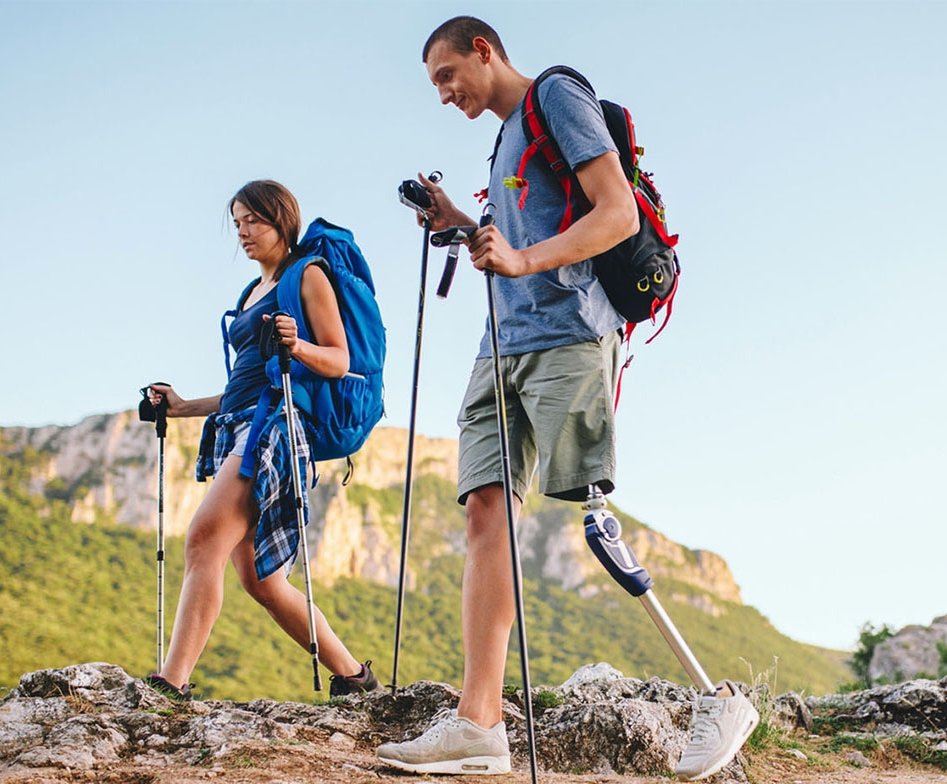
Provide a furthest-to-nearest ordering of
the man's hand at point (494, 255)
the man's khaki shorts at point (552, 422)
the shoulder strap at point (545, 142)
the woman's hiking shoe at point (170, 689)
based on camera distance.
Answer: the woman's hiking shoe at point (170, 689)
the shoulder strap at point (545, 142)
the man's khaki shorts at point (552, 422)
the man's hand at point (494, 255)

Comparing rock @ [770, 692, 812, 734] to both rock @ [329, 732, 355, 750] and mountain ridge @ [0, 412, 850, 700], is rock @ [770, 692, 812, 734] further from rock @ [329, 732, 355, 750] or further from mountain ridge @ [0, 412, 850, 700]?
mountain ridge @ [0, 412, 850, 700]

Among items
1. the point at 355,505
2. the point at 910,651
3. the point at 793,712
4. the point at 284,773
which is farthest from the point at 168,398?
the point at 355,505

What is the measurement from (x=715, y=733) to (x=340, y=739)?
1836mm

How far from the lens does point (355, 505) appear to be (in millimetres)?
102625

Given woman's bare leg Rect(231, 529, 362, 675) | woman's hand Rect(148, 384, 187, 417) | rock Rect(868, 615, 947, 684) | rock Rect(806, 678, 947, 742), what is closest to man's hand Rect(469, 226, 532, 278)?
woman's bare leg Rect(231, 529, 362, 675)

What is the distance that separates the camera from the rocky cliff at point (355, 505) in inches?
3354

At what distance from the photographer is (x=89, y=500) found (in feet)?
274

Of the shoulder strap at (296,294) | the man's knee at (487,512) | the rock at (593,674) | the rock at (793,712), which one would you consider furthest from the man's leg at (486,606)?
the rock at (793,712)

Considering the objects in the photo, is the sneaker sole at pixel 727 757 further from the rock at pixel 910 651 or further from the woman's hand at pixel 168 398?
the rock at pixel 910 651

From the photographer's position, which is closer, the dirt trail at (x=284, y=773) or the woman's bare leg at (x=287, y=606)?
the dirt trail at (x=284, y=773)

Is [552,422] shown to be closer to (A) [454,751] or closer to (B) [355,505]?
(A) [454,751]

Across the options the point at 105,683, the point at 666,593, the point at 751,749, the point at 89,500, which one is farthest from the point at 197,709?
the point at 666,593

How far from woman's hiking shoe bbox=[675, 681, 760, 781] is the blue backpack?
247 cm

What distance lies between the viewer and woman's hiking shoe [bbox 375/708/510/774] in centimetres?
361
